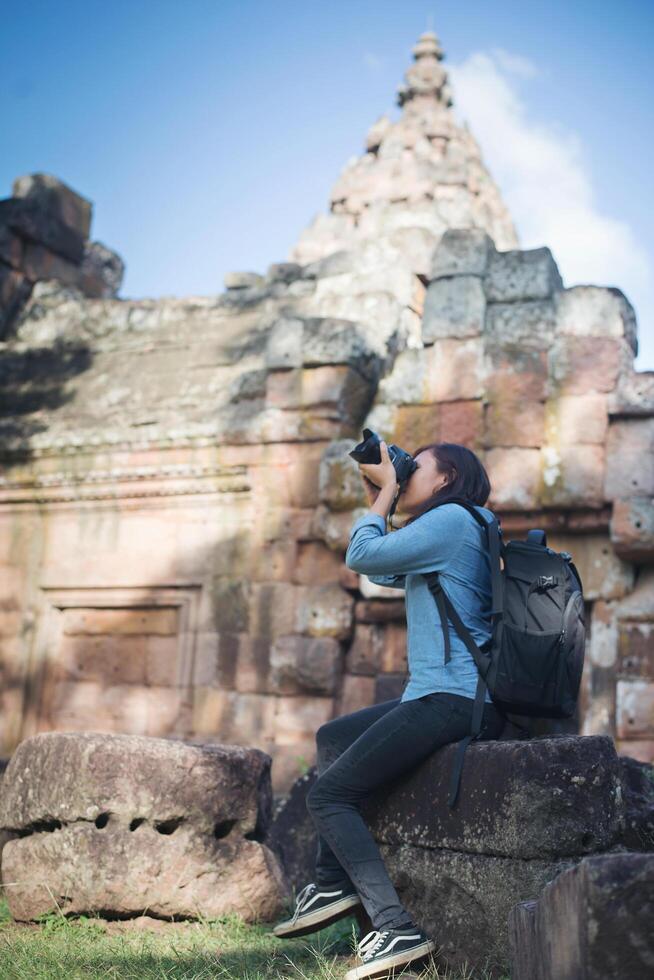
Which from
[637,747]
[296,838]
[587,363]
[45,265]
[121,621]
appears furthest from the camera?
[45,265]

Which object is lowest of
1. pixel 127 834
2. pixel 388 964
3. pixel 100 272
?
pixel 388 964

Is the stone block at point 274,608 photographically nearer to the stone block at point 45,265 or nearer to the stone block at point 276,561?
the stone block at point 276,561

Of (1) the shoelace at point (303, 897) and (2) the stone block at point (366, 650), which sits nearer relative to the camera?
(1) the shoelace at point (303, 897)

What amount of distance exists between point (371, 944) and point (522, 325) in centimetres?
517

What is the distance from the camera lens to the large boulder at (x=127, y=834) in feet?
15.5

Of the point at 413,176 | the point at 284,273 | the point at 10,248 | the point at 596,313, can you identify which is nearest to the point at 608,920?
the point at 596,313

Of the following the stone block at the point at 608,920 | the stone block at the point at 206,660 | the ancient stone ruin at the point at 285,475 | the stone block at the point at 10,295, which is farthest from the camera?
the stone block at the point at 10,295

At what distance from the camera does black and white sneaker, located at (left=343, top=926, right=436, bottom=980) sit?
141 inches

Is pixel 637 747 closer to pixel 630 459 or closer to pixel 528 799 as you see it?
pixel 630 459

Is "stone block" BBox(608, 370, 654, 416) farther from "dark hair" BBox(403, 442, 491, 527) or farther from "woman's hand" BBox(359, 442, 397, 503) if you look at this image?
"woman's hand" BBox(359, 442, 397, 503)

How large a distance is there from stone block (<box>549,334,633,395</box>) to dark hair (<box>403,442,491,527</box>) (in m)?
3.69

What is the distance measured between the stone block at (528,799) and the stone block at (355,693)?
4.06 m

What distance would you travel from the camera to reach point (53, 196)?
41.5ft

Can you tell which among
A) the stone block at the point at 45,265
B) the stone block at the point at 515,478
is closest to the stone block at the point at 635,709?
the stone block at the point at 515,478
